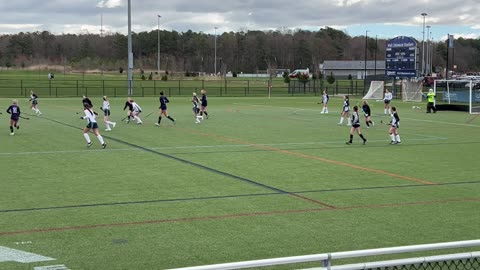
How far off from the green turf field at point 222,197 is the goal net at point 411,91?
121ft


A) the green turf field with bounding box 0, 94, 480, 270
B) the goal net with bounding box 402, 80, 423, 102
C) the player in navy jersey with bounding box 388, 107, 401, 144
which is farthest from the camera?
the goal net with bounding box 402, 80, 423, 102

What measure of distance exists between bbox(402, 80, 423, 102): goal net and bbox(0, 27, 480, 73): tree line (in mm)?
94246

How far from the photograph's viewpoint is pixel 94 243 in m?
9.66

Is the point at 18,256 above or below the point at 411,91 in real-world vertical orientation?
below

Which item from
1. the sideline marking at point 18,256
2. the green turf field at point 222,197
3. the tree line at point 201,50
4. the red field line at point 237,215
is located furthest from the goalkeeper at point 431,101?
the tree line at point 201,50

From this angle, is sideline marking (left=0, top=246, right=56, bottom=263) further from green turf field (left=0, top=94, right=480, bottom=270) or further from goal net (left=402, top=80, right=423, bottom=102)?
goal net (left=402, top=80, right=423, bottom=102)

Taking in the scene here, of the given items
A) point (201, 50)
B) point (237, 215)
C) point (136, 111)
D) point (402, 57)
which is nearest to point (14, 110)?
point (136, 111)

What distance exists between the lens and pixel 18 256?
891 centimetres

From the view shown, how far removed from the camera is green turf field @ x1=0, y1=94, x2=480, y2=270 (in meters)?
9.66

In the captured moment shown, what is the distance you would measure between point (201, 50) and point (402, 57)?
113 metres

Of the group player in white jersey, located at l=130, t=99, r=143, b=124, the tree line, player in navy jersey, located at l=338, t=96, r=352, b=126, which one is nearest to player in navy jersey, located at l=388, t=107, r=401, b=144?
player in navy jersey, located at l=338, t=96, r=352, b=126

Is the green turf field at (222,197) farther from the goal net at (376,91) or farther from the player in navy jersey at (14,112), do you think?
the goal net at (376,91)

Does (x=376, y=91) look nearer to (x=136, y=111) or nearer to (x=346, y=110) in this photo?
(x=346, y=110)

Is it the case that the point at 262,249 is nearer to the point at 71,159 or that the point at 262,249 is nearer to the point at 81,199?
the point at 81,199
